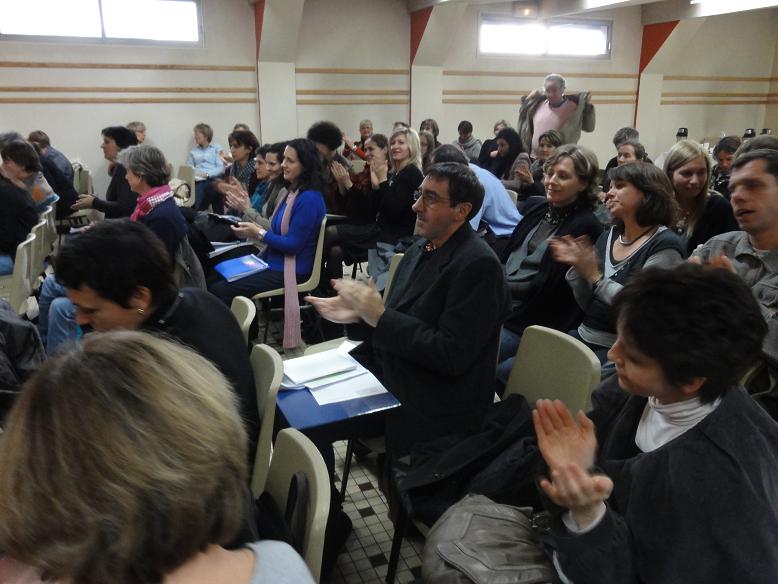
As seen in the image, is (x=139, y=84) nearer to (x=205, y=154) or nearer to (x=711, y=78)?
(x=205, y=154)

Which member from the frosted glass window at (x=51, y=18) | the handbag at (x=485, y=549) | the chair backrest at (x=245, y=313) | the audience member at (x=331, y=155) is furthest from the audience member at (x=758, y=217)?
the frosted glass window at (x=51, y=18)

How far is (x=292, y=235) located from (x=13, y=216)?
2.01m

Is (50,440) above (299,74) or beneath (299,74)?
beneath

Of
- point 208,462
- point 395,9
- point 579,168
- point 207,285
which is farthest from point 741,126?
point 208,462

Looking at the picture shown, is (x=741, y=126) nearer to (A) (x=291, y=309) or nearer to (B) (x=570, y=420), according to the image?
(A) (x=291, y=309)

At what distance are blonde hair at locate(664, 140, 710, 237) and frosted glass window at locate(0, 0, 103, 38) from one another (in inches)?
269

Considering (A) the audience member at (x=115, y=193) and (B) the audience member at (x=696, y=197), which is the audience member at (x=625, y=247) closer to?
(B) the audience member at (x=696, y=197)

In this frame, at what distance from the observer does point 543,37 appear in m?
9.57

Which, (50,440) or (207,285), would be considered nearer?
(50,440)

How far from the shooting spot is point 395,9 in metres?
8.55

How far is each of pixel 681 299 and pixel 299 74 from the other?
787 cm

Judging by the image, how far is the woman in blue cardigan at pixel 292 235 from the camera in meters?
3.71

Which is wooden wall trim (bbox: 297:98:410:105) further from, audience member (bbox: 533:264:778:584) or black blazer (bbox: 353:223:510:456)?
audience member (bbox: 533:264:778:584)

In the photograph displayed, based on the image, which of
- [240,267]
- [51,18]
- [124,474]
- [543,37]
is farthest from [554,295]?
[543,37]
